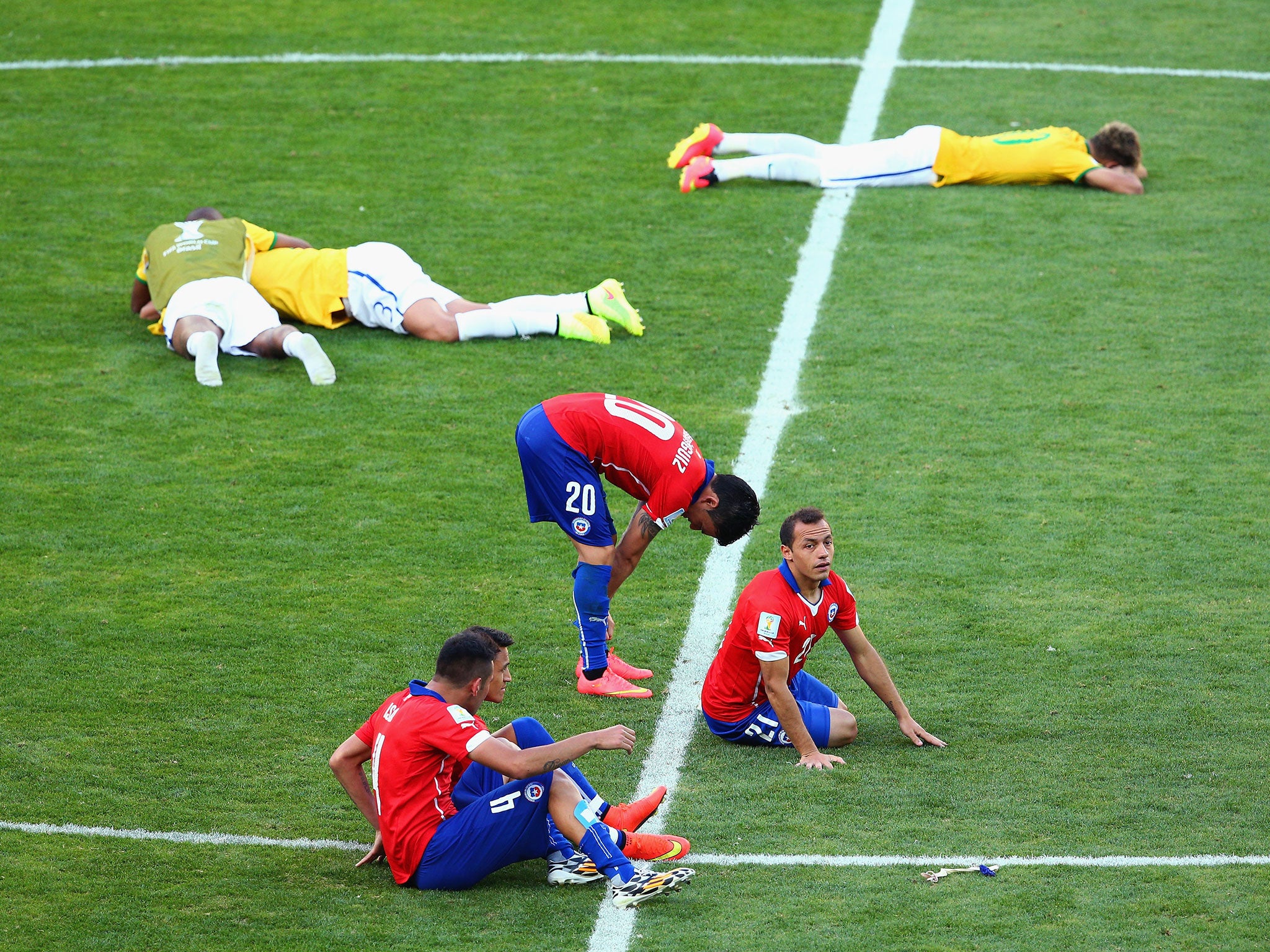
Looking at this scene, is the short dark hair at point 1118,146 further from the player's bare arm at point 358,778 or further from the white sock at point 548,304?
the player's bare arm at point 358,778

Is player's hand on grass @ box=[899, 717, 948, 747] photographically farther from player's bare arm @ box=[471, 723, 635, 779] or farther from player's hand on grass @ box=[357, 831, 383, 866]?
player's hand on grass @ box=[357, 831, 383, 866]

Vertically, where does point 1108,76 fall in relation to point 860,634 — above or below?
above

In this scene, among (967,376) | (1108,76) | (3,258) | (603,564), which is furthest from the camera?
(1108,76)

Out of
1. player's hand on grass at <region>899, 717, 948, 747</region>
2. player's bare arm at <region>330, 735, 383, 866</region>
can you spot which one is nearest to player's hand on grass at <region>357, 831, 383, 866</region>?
player's bare arm at <region>330, 735, 383, 866</region>

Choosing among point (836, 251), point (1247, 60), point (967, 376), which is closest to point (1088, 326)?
point (967, 376)

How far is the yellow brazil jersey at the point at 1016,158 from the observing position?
1249 cm

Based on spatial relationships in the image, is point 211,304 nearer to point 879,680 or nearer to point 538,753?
point 879,680

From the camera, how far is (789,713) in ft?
19.7

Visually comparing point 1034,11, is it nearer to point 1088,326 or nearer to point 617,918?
point 1088,326

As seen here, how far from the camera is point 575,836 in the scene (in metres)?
5.13

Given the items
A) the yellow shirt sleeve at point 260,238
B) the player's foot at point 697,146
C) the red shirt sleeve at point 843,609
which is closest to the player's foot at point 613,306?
the yellow shirt sleeve at point 260,238

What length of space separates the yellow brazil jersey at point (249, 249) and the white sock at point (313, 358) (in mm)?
1023

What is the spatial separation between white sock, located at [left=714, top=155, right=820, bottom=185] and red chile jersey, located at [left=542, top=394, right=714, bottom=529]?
6.34 meters

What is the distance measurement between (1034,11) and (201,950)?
14242mm
